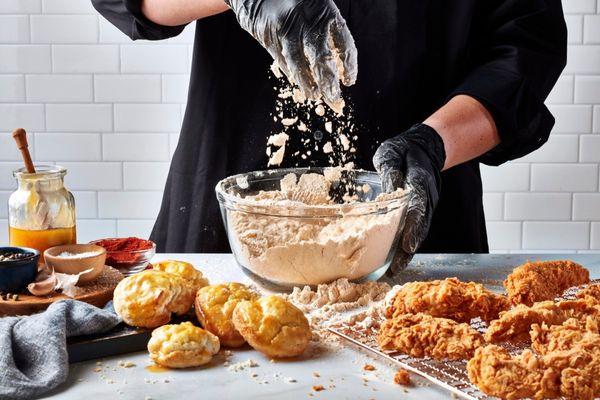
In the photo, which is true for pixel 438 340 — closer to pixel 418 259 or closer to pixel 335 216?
pixel 335 216

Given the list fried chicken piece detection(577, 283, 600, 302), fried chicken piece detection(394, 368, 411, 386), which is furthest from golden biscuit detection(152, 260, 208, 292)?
fried chicken piece detection(577, 283, 600, 302)

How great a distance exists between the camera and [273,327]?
141cm

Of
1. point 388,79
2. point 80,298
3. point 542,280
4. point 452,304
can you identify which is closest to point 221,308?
point 80,298

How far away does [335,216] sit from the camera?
175cm

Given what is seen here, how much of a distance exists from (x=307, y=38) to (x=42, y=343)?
71cm

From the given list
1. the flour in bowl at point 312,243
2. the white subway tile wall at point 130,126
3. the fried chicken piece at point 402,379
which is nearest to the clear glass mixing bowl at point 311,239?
the flour in bowl at point 312,243

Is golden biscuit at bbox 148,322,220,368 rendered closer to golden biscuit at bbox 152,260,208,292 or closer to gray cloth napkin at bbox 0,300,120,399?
gray cloth napkin at bbox 0,300,120,399

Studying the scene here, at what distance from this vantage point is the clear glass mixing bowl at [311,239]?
1.75 meters

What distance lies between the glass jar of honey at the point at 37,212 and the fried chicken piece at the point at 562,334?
921mm

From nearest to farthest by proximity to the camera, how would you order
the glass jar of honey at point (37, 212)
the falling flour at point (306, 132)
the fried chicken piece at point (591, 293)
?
the fried chicken piece at point (591, 293), the glass jar of honey at point (37, 212), the falling flour at point (306, 132)

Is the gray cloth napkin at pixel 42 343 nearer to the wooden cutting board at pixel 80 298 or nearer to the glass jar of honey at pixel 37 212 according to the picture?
the wooden cutting board at pixel 80 298

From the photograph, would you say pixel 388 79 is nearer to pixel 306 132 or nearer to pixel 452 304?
pixel 306 132

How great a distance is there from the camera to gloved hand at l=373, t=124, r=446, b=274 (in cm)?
188

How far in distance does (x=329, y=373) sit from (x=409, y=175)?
0.66 m
